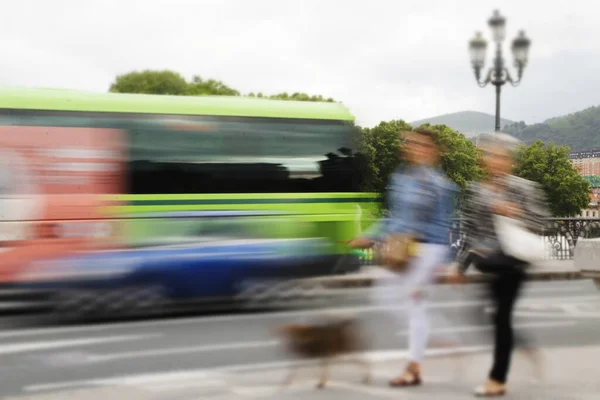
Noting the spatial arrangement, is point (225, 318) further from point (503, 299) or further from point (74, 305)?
point (503, 299)

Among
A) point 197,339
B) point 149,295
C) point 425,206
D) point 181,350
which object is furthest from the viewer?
point 149,295

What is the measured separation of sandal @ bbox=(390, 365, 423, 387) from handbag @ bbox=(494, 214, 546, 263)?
1127 mm

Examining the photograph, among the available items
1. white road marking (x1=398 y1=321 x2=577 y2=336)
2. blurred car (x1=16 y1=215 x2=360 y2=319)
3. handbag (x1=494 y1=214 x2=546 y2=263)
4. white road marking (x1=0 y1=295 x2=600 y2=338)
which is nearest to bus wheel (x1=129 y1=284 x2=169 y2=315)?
blurred car (x1=16 y1=215 x2=360 y2=319)

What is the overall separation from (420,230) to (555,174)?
5055cm

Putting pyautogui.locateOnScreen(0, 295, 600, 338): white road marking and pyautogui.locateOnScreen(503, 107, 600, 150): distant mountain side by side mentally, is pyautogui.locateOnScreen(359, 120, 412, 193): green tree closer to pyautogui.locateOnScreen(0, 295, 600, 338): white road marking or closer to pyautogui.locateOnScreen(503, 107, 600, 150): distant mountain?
pyautogui.locateOnScreen(503, 107, 600, 150): distant mountain

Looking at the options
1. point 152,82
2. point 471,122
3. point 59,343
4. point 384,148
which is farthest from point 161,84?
point 59,343

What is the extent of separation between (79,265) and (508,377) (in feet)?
23.1

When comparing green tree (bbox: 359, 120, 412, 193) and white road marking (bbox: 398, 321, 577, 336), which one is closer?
white road marking (bbox: 398, 321, 577, 336)

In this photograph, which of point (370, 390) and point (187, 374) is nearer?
point (370, 390)

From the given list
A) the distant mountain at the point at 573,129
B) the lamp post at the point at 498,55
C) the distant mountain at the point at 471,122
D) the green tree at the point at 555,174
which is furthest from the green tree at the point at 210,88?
the lamp post at the point at 498,55

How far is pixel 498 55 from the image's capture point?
76.3 ft

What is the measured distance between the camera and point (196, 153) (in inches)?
538

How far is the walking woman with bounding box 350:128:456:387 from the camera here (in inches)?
258

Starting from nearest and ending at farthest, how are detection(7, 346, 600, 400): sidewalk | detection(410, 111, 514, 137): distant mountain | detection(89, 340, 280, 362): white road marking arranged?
detection(7, 346, 600, 400): sidewalk
detection(89, 340, 280, 362): white road marking
detection(410, 111, 514, 137): distant mountain
